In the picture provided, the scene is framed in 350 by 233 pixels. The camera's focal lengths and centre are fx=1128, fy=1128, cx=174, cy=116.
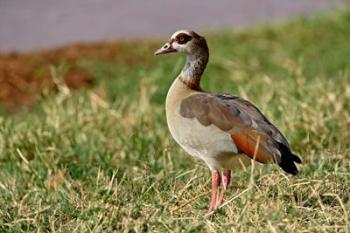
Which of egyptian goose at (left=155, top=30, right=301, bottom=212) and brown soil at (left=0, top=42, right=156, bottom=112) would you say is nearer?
egyptian goose at (left=155, top=30, right=301, bottom=212)

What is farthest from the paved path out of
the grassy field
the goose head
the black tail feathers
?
the black tail feathers

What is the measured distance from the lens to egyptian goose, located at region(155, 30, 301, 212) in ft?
15.1

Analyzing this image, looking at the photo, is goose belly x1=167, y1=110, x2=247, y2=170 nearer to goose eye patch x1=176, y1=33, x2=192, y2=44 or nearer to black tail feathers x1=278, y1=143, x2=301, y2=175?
black tail feathers x1=278, y1=143, x2=301, y2=175

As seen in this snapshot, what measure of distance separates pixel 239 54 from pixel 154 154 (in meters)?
4.16

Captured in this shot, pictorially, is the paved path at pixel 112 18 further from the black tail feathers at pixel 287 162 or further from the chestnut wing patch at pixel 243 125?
the black tail feathers at pixel 287 162

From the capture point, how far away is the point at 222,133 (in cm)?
466

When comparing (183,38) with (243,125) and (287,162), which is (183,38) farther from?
(287,162)

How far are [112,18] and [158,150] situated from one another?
5.71 metres

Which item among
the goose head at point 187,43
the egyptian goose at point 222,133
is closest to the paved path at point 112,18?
the goose head at point 187,43

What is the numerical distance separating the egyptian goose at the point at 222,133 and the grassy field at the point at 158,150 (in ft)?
0.37

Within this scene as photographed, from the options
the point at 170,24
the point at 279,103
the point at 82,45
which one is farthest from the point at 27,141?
the point at 170,24

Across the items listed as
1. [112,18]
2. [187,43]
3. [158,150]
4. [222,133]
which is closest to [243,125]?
[222,133]

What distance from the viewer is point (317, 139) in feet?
20.7

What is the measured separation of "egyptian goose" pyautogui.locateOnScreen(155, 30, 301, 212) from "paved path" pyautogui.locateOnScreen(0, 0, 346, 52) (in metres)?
6.40
